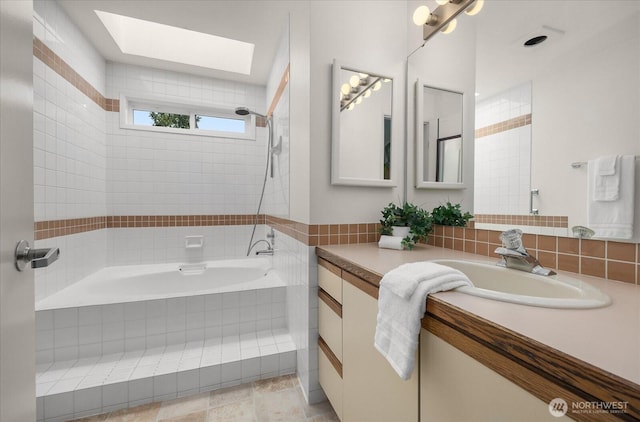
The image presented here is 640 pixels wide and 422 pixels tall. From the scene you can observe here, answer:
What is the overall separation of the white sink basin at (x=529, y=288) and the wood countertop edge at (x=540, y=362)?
0.11m

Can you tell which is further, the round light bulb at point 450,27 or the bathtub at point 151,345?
the bathtub at point 151,345

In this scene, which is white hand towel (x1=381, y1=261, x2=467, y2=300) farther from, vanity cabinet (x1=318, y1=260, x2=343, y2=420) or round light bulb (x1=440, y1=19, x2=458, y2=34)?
round light bulb (x1=440, y1=19, x2=458, y2=34)

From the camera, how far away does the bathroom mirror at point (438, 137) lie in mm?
1357

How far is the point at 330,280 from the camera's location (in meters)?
1.25

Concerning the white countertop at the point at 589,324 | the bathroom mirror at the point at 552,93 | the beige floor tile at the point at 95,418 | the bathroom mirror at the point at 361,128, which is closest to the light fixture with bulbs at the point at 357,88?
the bathroom mirror at the point at 361,128

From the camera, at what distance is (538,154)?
949mm

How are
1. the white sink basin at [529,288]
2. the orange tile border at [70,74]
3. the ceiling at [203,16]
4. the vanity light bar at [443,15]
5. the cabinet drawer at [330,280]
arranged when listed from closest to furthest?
the white sink basin at [529,288]
the cabinet drawer at [330,280]
the vanity light bar at [443,15]
the orange tile border at [70,74]
the ceiling at [203,16]

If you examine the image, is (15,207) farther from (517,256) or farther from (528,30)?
(528,30)

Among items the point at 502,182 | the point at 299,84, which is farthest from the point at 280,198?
the point at 502,182

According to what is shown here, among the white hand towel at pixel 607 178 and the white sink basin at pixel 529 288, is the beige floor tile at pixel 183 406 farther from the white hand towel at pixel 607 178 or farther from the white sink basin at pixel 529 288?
the white hand towel at pixel 607 178

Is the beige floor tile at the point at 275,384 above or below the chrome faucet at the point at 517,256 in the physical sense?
below

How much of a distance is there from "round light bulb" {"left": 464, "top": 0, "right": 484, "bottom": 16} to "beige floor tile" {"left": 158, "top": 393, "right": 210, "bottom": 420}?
2.44m

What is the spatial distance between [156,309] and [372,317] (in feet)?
5.15

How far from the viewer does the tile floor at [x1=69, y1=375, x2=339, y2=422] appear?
1380 mm
